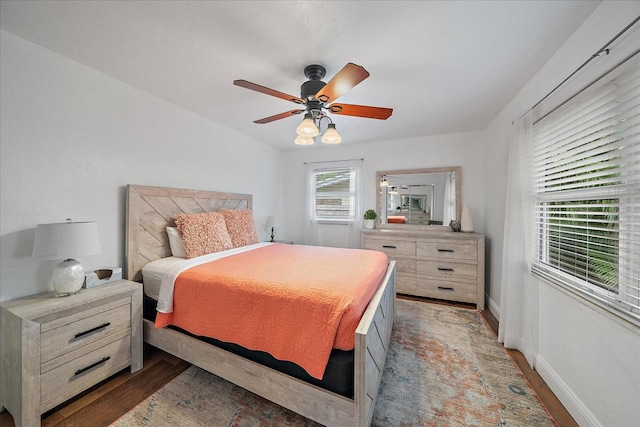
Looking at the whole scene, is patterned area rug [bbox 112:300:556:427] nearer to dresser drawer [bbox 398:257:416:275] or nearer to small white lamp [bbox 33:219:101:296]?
small white lamp [bbox 33:219:101:296]

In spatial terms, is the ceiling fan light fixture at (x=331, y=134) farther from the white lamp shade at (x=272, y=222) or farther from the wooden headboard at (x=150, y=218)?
the white lamp shade at (x=272, y=222)

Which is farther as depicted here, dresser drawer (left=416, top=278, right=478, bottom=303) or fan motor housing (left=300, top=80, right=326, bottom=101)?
dresser drawer (left=416, top=278, right=478, bottom=303)

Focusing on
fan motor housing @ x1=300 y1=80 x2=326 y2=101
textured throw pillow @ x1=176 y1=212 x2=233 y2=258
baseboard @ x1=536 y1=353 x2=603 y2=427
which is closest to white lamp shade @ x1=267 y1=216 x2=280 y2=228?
textured throw pillow @ x1=176 y1=212 x2=233 y2=258

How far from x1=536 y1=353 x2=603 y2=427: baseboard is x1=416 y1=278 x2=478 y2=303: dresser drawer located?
1218 mm

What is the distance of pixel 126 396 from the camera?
1.57 metres

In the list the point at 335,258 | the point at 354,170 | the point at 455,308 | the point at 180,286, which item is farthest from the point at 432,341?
the point at 354,170

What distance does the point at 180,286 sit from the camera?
Result: 1.72 meters

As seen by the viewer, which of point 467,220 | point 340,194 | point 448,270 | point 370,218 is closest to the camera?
point 448,270

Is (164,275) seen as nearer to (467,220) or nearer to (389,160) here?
(389,160)

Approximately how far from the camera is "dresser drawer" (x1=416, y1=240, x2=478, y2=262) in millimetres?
3006

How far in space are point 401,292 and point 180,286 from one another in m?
2.85

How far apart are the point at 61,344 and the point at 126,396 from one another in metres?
0.54

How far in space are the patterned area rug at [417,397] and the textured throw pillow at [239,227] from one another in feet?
4.62

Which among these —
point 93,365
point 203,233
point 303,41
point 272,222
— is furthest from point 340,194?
point 93,365
